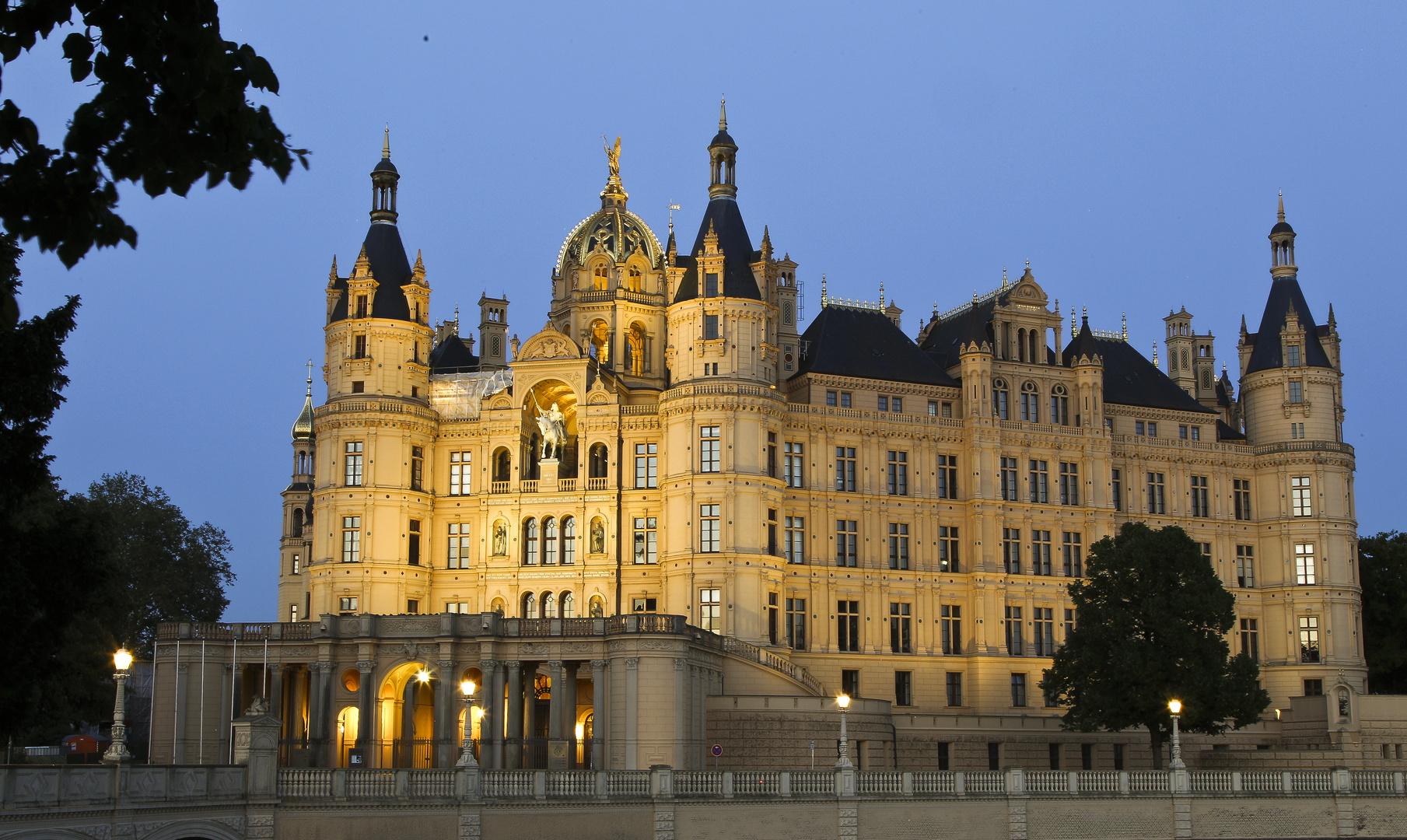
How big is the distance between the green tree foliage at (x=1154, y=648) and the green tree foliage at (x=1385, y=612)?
21863 millimetres

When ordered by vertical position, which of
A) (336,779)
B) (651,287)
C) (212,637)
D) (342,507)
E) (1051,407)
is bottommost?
(336,779)

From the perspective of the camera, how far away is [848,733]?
5859cm

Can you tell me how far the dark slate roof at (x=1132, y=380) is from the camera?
7688 centimetres

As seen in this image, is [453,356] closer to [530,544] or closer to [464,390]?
[464,390]

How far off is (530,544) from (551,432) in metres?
5.24

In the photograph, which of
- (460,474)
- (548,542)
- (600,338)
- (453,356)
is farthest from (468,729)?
(453,356)

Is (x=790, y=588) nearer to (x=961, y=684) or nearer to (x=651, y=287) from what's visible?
(x=961, y=684)

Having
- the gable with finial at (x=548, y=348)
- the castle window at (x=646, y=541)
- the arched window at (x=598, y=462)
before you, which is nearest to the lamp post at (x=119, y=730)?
the castle window at (x=646, y=541)

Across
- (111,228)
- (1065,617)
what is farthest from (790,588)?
(111,228)

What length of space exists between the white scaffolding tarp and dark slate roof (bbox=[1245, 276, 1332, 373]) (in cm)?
3809

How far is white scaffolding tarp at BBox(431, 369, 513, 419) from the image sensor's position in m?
71.8

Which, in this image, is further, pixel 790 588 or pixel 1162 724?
pixel 790 588

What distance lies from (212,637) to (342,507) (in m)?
12.6

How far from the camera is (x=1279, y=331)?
77.4m
